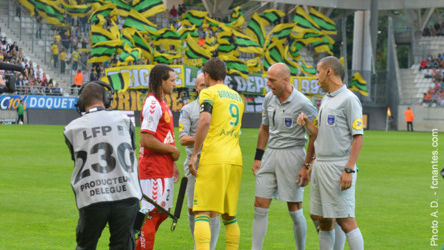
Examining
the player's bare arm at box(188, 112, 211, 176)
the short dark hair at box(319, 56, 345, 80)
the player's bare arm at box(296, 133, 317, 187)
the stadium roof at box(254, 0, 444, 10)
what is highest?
the stadium roof at box(254, 0, 444, 10)

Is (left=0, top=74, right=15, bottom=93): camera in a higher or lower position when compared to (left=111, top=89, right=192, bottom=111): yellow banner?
lower

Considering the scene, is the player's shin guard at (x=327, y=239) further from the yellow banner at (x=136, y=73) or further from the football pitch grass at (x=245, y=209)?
the yellow banner at (x=136, y=73)

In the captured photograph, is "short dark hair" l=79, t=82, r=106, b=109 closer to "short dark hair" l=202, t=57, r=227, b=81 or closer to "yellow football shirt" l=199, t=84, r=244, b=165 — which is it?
"yellow football shirt" l=199, t=84, r=244, b=165

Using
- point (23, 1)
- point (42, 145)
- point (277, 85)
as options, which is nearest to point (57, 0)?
point (23, 1)

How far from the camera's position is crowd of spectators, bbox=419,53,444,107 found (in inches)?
2263

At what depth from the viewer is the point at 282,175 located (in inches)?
317

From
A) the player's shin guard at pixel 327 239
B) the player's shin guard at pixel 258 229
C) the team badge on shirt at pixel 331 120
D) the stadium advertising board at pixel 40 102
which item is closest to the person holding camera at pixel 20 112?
the stadium advertising board at pixel 40 102

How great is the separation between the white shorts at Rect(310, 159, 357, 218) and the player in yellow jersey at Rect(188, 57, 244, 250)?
0.88 m

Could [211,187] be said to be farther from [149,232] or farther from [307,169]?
[307,169]

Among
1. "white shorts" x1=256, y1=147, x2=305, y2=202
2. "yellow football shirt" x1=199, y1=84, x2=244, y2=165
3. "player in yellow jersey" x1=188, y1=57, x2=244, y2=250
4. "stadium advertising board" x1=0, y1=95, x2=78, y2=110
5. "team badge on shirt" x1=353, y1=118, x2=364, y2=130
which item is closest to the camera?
"team badge on shirt" x1=353, y1=118, x2=364, y2=130

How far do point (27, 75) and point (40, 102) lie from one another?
8.73 feet

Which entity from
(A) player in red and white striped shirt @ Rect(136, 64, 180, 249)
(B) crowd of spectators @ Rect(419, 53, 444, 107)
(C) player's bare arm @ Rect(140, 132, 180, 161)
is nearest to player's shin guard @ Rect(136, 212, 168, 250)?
(A) player in red and white striped shirt @ Rect(136, 64, 180, 249)

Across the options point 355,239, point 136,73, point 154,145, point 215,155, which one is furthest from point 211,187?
point 136,73

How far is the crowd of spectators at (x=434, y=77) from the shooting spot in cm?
5748
